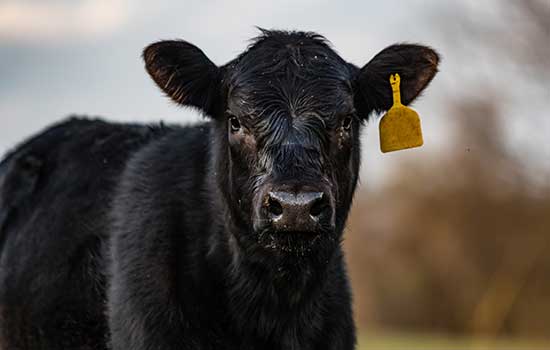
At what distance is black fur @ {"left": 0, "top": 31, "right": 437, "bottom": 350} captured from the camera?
7.02m

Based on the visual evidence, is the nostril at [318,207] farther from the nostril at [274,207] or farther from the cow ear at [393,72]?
the cow ear at [393,72]

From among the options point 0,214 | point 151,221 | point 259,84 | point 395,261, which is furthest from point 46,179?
point 395,261

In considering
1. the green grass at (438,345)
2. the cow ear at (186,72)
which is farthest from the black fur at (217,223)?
the green grass at (438,345)

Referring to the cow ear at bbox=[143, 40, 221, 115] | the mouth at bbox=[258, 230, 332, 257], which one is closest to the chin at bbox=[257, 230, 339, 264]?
the mouth at bbox=[258, 230, 332, 257]

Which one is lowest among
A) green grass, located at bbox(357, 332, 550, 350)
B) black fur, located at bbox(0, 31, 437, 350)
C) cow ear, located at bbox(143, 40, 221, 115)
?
green grass, located at bbox(357, 332, 550, 350)

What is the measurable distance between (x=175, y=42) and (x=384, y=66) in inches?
57.4

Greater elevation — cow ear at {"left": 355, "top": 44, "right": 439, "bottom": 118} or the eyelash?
cow ear at {"left": 355, "top": 44, "right": 439, "bottom": 118}

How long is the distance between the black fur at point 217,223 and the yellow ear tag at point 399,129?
7.7 inches

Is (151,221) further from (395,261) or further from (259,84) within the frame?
(395,261)

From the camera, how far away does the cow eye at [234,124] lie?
7247mm

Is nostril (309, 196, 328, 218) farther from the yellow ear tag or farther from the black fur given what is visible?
the yellow ear tag

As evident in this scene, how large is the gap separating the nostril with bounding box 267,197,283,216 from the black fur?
11 centimetres

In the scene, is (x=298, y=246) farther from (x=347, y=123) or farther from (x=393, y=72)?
(x=393, y=72)

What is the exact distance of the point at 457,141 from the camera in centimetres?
5488
